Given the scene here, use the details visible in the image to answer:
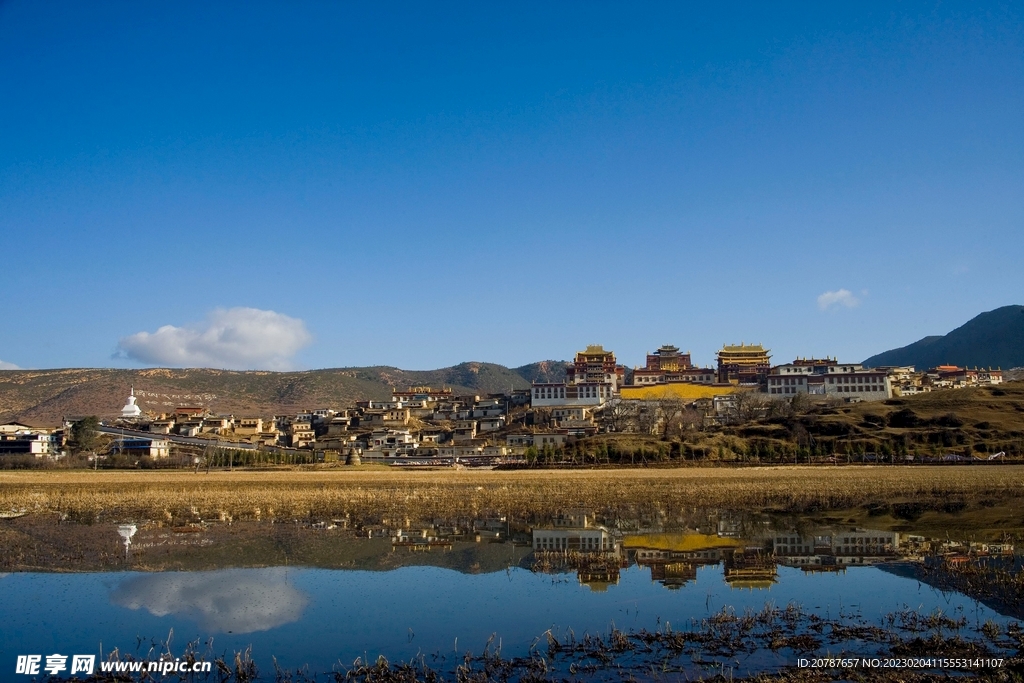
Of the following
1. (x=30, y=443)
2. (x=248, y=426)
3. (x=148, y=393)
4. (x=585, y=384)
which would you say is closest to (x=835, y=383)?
(x=585, y=384)

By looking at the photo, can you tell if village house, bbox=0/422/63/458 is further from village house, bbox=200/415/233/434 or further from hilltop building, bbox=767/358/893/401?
hilltop building, bbox=767/358/893/401

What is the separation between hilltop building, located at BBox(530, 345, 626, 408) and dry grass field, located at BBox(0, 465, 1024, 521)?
57.5m

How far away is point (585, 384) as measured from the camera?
110 meters

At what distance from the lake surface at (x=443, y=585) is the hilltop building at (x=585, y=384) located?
3266 inches

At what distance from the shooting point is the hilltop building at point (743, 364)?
118 meters

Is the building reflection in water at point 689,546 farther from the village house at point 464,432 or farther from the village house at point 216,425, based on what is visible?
the village house at point 216,425

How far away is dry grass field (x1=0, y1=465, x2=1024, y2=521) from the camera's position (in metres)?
32.2

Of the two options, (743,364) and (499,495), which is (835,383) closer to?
(743,364)

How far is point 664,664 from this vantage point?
11758mm

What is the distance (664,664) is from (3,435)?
4035 inches

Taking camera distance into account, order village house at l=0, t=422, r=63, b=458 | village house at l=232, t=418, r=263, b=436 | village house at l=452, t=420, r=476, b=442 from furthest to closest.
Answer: village house at l=232, t=418, r=263, b=436
village house at l=452, t=420, r=476, b=442
village house at l=0, t=422, r=63, b=458

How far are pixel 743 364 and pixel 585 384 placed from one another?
30.3 metres

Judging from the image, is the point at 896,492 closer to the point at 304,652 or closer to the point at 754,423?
the point at 304,652

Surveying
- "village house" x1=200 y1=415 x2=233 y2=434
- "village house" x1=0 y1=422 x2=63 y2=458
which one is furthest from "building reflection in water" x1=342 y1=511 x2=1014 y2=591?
"village house" x1=200 y1=415 x2=233 y2=434
